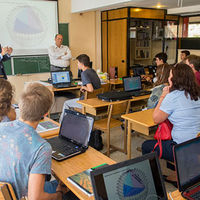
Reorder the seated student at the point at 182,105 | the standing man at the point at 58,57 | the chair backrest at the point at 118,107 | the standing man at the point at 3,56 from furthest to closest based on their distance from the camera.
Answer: the standing man at the point at 58,57 < the standing man at the point at 3,56 < the chair backrest at the point at 118,107 < the seated student at the point at 182,105

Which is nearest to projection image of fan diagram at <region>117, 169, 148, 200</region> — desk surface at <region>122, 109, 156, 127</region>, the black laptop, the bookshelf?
desk surface at <region>122, 109, 156, 127</region>

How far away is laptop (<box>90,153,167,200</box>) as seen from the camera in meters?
0.92

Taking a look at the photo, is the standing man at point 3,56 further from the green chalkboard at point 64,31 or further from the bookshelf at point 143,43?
the bookshelf at point 143,43

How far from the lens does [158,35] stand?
7.75 metres

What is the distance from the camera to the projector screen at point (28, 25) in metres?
5.76

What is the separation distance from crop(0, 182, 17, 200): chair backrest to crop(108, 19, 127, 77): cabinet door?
20.1 feet

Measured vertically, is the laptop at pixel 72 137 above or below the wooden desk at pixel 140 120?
above

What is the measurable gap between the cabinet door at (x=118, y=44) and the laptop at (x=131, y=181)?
6.08 metres

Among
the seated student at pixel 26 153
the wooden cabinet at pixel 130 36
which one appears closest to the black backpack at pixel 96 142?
the seated student at pixel 26 153

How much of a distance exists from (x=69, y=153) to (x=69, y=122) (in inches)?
11.7

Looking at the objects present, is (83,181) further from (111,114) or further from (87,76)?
(87,76)

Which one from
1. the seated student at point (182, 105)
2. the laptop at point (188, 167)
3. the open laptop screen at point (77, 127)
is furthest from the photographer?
the seated student at point (182, 105)

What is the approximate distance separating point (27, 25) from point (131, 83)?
3.73 meters

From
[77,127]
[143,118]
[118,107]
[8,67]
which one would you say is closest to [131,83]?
[118,107]
